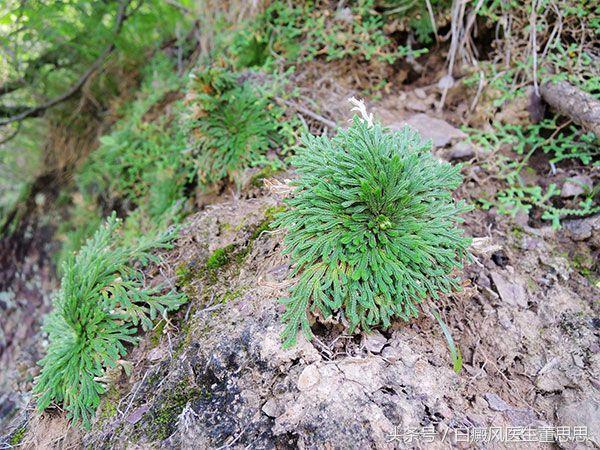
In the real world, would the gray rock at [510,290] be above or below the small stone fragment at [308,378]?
below

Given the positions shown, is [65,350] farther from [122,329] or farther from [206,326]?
[206,326]

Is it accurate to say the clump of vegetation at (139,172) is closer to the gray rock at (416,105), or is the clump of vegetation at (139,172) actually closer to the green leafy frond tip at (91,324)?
the green leafy frond tip at (91,324)

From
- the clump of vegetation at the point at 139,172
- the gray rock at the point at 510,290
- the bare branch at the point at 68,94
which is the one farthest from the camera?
the bare branch at the point at 68,94

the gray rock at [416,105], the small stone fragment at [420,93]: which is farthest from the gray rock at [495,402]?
the small stone fragment at [420,93]

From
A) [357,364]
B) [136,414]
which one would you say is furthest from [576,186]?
[136,414]

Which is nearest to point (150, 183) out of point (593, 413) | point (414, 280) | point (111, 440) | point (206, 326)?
point (206, 326)

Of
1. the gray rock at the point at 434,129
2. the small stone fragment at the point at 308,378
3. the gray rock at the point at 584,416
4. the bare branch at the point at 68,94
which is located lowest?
the gray rock at the point at 584,416
